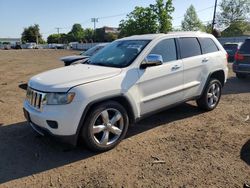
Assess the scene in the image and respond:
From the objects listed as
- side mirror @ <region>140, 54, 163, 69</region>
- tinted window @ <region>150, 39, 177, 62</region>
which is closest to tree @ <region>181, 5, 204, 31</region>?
tinted window @ <region>150, 39, 177, 62</region>

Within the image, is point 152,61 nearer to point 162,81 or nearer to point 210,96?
point 162,81

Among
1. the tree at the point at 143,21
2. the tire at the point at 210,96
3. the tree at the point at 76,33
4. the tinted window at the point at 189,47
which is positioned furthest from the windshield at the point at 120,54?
the tree at the point at 76,33

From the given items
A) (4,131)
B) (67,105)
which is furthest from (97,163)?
(4,131)

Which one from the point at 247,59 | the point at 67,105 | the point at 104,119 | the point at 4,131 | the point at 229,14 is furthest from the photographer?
the point at 229,14

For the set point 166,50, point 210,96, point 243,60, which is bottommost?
point 210,96

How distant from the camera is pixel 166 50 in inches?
221

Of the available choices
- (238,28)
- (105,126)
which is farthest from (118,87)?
(238,28)

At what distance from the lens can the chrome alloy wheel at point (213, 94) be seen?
22.1 feet

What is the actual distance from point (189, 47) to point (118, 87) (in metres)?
2.22

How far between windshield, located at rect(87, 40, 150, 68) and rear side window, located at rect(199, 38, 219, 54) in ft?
5.47

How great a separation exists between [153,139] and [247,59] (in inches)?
275

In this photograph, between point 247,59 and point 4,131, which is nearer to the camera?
point 4,131

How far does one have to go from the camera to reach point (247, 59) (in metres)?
10.7

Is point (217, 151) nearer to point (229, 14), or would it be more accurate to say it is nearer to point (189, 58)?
point (189, 58)
